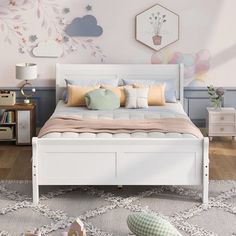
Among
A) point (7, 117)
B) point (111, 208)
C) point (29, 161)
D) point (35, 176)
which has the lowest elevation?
point (111, 208)

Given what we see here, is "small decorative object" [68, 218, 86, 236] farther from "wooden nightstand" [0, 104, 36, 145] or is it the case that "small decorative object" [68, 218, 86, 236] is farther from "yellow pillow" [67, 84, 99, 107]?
"wooden nightstand" [0, 104, 36, 145]

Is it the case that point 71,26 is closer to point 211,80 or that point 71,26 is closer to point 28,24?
point 28,24

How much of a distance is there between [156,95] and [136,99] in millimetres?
252

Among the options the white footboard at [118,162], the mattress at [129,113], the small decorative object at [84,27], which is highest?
the small decorative object at [84,27]

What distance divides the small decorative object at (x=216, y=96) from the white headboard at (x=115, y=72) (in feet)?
1.09

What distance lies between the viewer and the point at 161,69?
697 cm

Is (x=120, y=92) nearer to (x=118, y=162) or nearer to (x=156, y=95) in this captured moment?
(x=156, y=95)

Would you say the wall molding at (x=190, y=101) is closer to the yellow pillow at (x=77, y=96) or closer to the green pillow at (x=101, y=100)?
the yellow pillow at (x=77, y=96)

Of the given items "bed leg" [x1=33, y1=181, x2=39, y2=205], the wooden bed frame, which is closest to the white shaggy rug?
"bed leg" [x1=33, y1=181, x2=39, y2=205]

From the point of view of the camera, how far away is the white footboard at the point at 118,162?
4.84 m

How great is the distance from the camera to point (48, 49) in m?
7.00

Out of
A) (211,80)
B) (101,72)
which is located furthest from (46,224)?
(211,80)

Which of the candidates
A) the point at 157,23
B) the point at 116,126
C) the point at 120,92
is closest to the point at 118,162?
the point at 116,126

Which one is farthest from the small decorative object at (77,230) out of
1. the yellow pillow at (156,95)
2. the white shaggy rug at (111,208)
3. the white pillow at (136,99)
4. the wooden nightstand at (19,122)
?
the wooden nightstand at (19,122)
